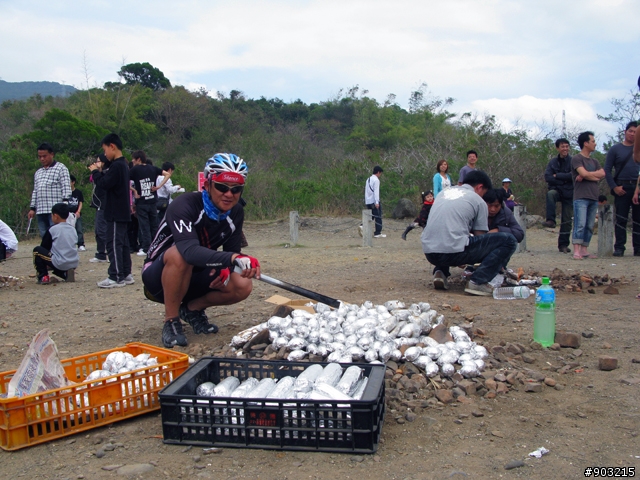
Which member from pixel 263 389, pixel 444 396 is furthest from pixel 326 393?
pixel 444 396

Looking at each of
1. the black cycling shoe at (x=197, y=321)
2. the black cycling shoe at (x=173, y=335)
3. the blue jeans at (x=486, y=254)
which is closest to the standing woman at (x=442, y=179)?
the blue jeans at (x=486, y=254)

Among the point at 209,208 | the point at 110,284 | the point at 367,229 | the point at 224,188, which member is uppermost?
the point at 224,188

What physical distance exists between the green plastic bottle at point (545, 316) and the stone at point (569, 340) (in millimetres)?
53

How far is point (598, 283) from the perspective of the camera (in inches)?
242

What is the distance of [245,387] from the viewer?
2.98 metres

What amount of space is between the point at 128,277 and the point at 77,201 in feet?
12.5

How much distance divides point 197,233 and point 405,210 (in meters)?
14.0

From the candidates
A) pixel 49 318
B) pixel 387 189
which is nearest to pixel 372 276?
pixel 49 318

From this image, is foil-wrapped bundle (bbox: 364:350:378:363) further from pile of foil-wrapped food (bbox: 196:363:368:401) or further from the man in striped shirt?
the man in striped shirt

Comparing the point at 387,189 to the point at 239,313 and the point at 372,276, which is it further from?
the point at 239,313

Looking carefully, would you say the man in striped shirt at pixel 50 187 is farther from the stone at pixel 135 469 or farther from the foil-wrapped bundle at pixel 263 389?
the stone at pixel 135 469

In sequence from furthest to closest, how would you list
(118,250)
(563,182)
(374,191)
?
(374,191) → (563,182) → (118,250)

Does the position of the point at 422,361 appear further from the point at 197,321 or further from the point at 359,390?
the point at 197,321

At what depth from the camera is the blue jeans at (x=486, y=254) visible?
5688mm
